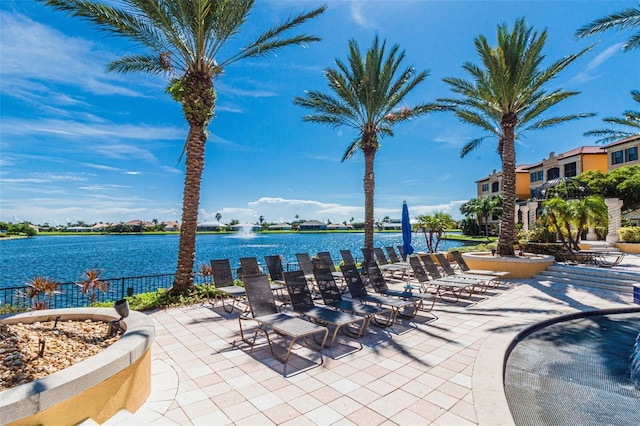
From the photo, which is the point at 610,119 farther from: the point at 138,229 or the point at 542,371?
the point at 138,229

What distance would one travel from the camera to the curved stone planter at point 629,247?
1833 cm

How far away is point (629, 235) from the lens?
1977 centimetres

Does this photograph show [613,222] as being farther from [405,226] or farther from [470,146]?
[405,226]

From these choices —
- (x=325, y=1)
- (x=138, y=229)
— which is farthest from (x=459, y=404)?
(x=138, y=229)

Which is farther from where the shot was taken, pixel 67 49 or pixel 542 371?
pixel 67 49

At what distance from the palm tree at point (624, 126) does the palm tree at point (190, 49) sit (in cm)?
2253

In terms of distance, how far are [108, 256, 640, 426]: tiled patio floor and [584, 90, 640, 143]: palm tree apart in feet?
70.4

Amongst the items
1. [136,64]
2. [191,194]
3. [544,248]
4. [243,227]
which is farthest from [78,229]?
[544,248]

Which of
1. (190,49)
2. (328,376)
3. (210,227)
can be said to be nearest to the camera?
(328,376)

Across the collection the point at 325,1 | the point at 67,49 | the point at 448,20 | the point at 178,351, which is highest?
the point at 448,20

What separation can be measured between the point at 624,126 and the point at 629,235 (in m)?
8.09

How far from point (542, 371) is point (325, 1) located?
1090cm

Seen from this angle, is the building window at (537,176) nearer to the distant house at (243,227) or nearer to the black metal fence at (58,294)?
the black metal fence at (58,294)

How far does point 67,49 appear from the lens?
9.42m
